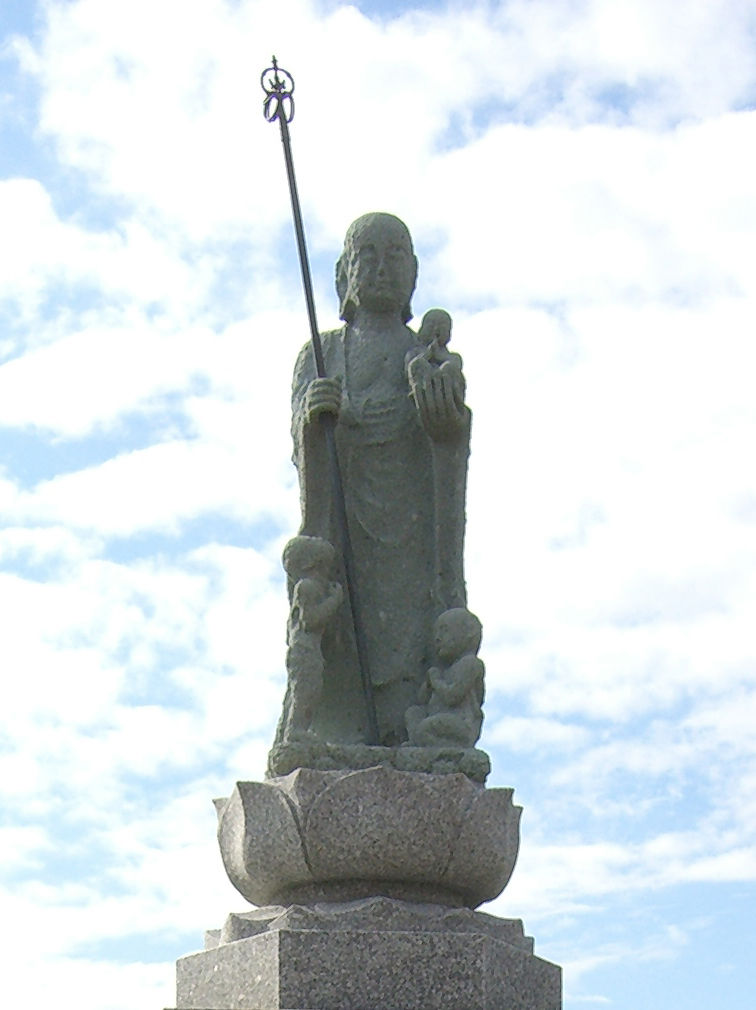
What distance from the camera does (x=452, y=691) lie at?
9.19m

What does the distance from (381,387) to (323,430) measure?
53 centimetres

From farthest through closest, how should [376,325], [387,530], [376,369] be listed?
[376,325] < [376,369] < [387,530]

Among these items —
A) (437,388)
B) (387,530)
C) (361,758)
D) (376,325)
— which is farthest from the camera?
(376,325)

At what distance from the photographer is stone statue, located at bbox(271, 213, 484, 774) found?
31.3 ft

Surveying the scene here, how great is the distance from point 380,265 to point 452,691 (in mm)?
2491

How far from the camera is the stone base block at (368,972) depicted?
318 inches

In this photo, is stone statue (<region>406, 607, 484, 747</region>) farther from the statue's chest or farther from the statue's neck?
the statue's neck

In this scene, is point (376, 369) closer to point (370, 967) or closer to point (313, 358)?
point (313, 358)

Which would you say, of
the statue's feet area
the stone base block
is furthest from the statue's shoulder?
the stone base block

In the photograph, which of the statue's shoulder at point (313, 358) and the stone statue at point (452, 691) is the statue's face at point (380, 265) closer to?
the statue's shoulder at point (313, 358)

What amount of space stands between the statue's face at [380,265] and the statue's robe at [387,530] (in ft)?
0.96

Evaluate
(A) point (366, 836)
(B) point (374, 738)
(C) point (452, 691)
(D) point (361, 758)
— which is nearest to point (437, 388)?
(C) point (452, 691)

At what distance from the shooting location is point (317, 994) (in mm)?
8062

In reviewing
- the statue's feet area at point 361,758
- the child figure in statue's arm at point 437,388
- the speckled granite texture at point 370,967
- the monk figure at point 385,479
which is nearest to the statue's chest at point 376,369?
the monk figure at point 385,479
